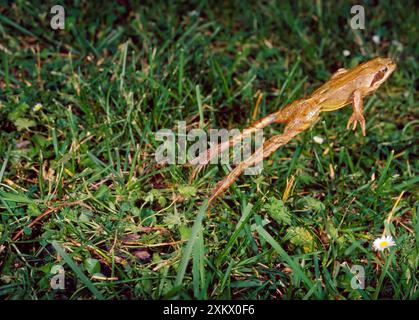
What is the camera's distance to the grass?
215cm

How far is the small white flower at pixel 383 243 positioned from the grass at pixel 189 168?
0.03m

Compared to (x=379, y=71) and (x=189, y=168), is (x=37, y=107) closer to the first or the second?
(x=189, y=168)

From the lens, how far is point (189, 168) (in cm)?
258

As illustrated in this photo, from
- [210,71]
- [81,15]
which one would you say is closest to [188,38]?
[210,71]

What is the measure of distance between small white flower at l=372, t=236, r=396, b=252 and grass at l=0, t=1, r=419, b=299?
3cm

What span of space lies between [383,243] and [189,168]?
0.93 m

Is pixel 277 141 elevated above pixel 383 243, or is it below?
above

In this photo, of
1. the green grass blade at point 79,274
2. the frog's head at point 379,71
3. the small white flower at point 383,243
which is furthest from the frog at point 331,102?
the green grass blade at point 79,274

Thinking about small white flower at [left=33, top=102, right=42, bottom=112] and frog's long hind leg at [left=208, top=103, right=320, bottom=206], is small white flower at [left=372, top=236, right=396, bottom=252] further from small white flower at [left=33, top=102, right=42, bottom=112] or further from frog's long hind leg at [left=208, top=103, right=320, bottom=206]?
small white flower at [left=33, top=102, right=42, bottom=112]

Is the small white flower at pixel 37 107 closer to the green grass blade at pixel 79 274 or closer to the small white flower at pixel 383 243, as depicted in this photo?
the green grass blade at pixel 79 274

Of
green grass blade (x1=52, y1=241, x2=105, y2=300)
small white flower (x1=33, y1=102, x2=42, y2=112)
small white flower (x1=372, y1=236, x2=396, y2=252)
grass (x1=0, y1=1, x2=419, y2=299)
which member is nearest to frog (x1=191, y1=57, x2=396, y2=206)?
grass (x1=0, y1=1, x2=419, y2=299)

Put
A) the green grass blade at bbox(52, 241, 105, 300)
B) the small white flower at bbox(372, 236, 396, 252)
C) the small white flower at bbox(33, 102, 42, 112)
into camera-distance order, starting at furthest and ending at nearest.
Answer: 1. the small white flower at bbox(33, 102, 42, 112)
2. the small white flower at bbox(372, 236, 396, 252)
3. the green grass blade at bbox(52, 241, 105, 300)

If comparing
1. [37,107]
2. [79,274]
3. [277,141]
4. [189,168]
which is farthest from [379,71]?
[37,107]

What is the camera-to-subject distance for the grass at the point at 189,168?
84.7 inches
